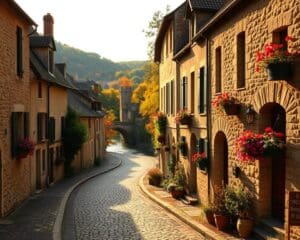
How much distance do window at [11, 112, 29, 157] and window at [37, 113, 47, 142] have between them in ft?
14.2

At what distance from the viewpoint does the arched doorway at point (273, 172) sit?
1081 cm

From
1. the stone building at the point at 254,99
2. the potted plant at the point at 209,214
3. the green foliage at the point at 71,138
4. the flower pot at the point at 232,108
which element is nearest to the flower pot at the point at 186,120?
the stone building at the point at 254,99

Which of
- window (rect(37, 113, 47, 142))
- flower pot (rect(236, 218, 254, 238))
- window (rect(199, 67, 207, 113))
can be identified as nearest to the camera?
flower pot (rect(236, 218, 254, 238))

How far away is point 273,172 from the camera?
11117 millimetres

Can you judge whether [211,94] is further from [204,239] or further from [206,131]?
[204,239]

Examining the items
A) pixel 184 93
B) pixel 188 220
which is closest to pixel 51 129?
pixel 184 93

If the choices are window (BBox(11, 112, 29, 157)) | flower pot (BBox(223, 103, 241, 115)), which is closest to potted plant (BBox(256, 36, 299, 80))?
flower pot (BBox(223, 103, 241, 115))

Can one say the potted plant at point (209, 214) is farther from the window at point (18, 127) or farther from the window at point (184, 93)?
the window at point (184, 93)

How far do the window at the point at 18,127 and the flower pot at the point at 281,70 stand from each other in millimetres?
10091

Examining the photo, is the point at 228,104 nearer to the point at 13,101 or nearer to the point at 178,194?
the point at 178,194

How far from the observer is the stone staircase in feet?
32.9

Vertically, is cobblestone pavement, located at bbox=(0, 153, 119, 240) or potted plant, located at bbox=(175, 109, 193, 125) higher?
potted plant, located at bbox=(175, 109, 193, 125)

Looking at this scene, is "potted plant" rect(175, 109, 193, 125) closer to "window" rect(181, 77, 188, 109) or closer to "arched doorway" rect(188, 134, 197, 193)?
"arched doorway" rect(188, 134, 197, 193)

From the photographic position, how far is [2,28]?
47.6 feet
